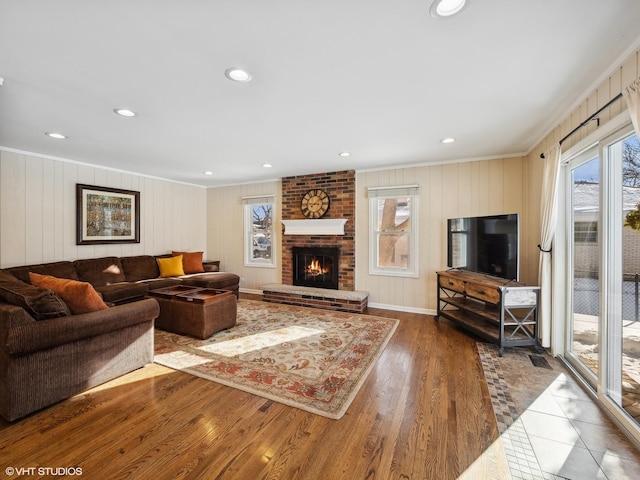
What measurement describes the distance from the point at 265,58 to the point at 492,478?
2.77 metres

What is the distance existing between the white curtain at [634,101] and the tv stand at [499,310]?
180cm

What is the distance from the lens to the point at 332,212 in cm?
498

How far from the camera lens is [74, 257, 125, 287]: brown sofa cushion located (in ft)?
13.2

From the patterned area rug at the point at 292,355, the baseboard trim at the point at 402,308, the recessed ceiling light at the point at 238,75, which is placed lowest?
the patterned area rug at the point at 292,355

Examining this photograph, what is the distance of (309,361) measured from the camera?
270 cm

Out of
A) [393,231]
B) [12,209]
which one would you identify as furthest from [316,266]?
[12,209]

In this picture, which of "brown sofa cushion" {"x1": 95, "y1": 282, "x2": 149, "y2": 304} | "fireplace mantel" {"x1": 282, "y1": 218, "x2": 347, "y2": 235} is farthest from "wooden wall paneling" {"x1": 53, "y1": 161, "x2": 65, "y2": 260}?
"fireplace mantel" {"x1": 282, "y1": 218, "x2": 347, "y2": 235}

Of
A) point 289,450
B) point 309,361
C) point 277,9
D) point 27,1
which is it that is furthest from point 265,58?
point 309,361

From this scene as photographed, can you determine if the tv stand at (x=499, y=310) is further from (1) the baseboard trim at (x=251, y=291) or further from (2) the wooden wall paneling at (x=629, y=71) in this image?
(1) the baseboard trim at (x=251, y=291)

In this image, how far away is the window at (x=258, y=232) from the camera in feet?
18.8

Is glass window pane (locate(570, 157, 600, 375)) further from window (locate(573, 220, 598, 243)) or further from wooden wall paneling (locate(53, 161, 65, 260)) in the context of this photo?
wooden wall paneling (locate(53, 161, 65, 260))

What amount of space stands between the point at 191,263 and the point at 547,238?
5553 millimetres

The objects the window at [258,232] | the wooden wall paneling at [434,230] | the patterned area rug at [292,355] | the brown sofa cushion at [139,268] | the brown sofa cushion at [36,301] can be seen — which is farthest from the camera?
the window at [258,232]

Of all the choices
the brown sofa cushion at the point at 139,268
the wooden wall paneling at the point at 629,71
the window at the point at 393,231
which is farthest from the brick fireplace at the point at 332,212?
the wooden wall paneling at the point at 629,71
